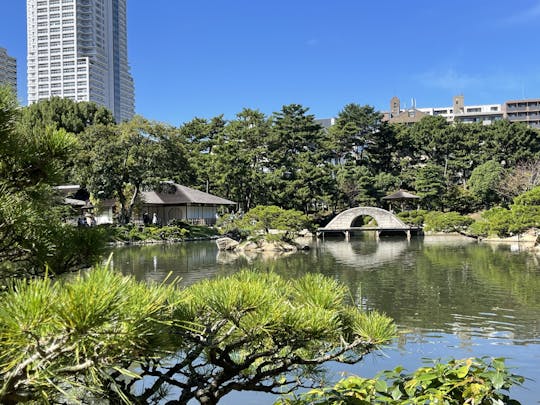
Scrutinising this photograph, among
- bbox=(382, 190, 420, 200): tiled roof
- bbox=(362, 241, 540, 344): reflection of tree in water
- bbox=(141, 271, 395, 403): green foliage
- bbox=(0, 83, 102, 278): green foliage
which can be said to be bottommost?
bbox=(362, 241, 540, 344): reflection of tree in water

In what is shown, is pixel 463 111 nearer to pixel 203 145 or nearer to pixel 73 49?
pixel 203 145

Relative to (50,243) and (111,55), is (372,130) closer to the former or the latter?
(50,243)

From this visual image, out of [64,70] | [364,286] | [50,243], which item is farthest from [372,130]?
[64,70]

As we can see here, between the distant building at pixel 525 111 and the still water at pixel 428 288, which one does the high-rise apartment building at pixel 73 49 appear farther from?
the still water at pixel 428 288

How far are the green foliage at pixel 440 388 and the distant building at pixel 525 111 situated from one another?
66.8 m

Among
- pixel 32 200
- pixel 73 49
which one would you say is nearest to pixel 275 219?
pixel 32 200

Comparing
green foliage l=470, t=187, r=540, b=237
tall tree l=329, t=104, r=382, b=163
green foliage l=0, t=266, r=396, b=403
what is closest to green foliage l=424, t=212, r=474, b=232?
green foliage l=470, t=187, r=540, b=237

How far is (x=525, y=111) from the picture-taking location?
61750mm

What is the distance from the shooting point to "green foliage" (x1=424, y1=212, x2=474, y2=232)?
87.8 ft

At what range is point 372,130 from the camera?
37562mm

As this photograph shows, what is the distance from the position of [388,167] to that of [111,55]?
212ft

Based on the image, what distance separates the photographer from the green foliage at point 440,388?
5.78 feet

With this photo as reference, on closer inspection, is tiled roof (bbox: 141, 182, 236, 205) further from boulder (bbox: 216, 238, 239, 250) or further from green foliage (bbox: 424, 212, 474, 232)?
green foliage (bbox: 424, 212, 474, 232)

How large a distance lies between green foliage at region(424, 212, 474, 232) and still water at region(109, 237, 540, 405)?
419 centimetres
